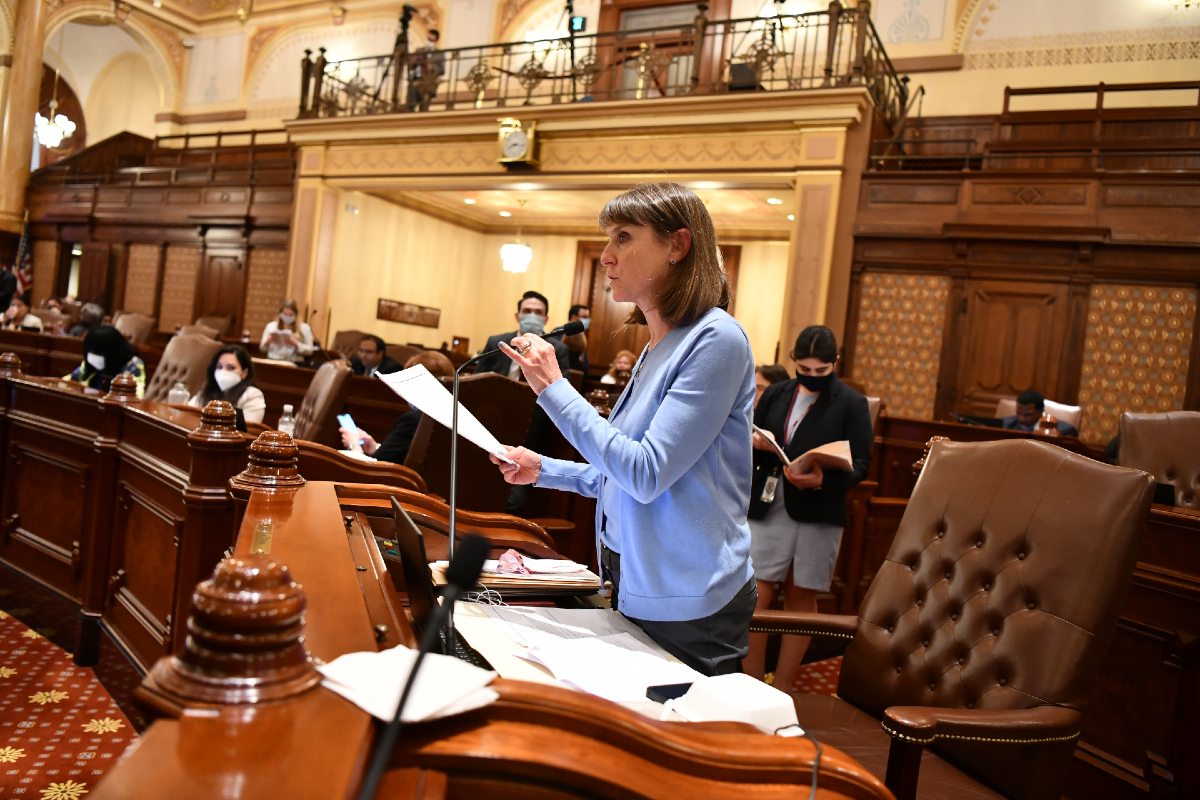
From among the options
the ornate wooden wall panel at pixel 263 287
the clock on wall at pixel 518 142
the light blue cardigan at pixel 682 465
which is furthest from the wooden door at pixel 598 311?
the light blue cardigan at pixel 682 465

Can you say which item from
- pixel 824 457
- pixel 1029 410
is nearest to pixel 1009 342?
pixel 1029 410

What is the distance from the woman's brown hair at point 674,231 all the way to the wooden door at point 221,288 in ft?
38.7

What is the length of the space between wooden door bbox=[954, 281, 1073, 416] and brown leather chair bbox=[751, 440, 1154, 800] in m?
6.31

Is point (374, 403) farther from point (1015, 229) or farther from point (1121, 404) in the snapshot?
point (1121, 404)

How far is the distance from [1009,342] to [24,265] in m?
14.9

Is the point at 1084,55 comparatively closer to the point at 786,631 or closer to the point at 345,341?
the point at 345,341

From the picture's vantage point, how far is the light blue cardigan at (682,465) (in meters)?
1.13

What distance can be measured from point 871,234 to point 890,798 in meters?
7.57

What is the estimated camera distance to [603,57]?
38.9 ft

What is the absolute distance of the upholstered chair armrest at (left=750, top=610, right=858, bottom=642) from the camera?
5.72ft

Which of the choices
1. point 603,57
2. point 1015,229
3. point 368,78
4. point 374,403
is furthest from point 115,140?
point 1015,229

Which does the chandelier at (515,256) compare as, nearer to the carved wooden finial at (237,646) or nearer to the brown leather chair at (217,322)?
the brown leather chair at (217,322)

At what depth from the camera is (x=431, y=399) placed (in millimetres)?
1346

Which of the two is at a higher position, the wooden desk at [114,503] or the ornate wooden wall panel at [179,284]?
the ornate wooden wall panel at [179,284]
